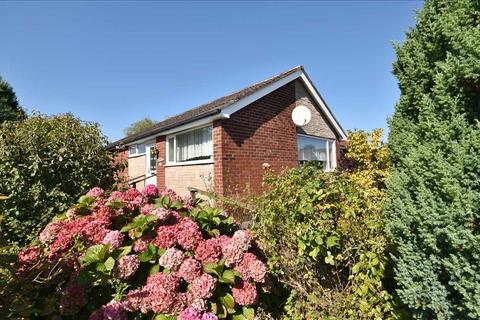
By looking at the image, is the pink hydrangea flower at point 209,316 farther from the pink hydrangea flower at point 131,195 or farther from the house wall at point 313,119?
the house wall at point 313,119

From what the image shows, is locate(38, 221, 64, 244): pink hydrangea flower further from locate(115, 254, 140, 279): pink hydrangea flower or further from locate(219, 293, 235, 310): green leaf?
locate(219, 293, 235, 310): green leaf

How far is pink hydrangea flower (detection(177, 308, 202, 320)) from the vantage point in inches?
94.6

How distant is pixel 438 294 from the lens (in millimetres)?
2113

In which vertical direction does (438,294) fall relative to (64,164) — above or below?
below

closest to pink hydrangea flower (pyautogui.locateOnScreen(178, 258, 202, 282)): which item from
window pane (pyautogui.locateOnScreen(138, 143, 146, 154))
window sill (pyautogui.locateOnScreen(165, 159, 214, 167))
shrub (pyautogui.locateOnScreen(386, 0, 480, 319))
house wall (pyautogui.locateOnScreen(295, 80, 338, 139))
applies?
shrub (pyautogui.locateOnScreen(386, 0, 480, 319))

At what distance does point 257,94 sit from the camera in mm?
9977

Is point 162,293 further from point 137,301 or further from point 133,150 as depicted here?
point 133,150

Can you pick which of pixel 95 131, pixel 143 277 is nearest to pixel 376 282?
pixel 143 277

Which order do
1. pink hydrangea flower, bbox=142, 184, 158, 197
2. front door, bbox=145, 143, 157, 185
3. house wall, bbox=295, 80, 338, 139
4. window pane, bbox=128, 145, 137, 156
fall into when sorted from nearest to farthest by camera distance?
1. pink hydrangea flower, bbox=142, 184, 158, 197
2. house wall, bbox=295, 80, 338, 139
3. front door, bbox=145, 143, 157, 185
4. window pane, bbox=128, 145, 137, 156

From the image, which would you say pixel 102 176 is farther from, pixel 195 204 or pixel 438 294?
pixel 438 294

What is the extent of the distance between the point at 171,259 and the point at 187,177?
769 centimetres

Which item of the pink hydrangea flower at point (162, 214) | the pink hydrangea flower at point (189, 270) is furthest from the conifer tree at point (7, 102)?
the pink hydrangea flower at point (189, 270)

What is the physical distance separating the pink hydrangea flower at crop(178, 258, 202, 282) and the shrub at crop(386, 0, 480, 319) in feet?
5.67

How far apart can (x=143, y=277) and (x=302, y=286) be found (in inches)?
65.2
